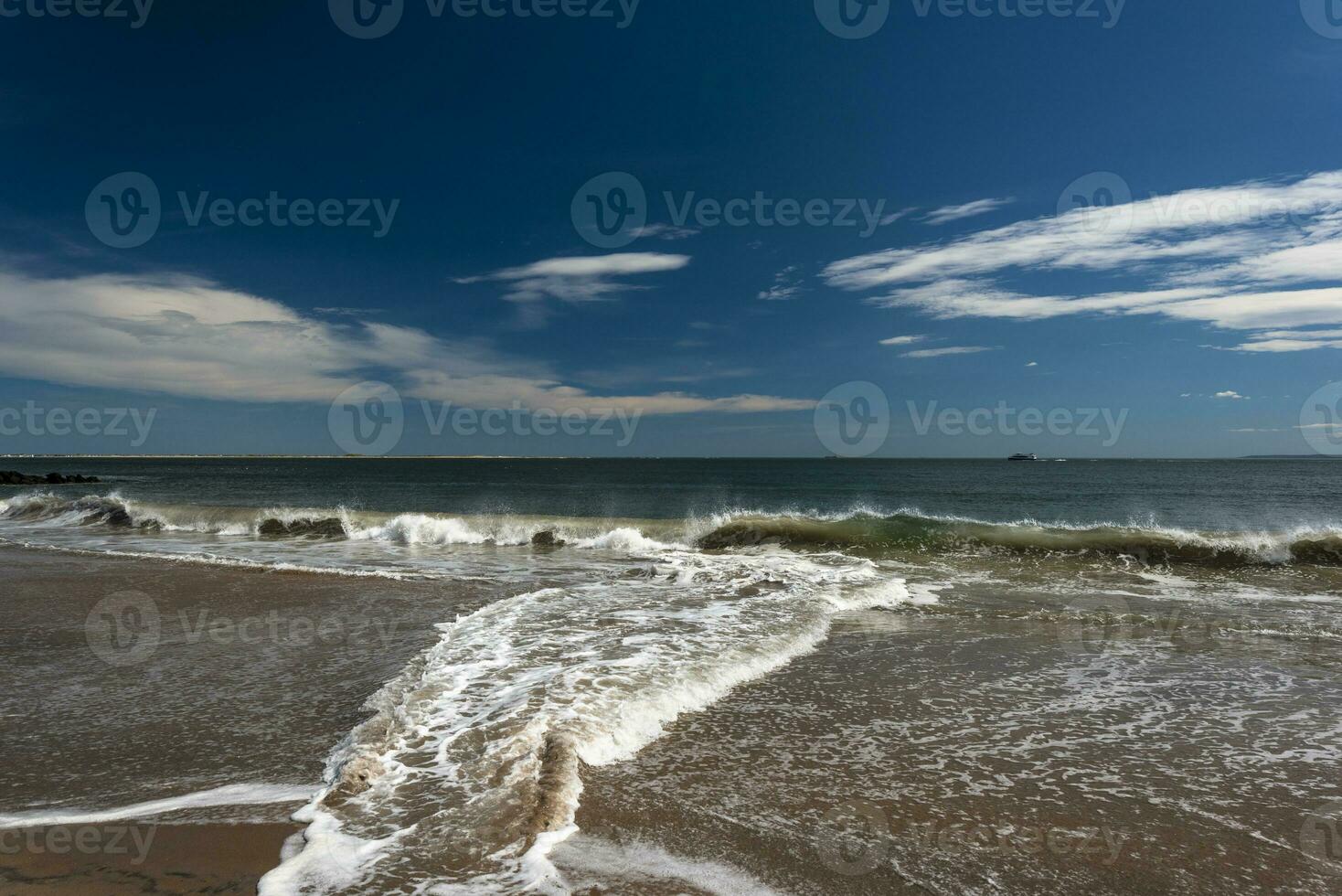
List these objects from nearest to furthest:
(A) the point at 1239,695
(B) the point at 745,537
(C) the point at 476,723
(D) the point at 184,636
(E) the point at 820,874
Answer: (E) the point at 820,874
(C) the point at 476,723
(A) the point at 1239,695
(D) the point at 184,636
(B) the point at 745,537

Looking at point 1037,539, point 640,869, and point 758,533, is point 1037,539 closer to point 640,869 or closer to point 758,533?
point 758,533

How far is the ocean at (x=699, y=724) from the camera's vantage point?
4.00 meters

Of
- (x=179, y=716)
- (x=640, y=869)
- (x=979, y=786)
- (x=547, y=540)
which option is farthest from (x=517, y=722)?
(x=547, y=540)

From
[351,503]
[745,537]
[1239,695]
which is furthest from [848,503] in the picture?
[1239,695]

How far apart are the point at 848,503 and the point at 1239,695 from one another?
36.5m

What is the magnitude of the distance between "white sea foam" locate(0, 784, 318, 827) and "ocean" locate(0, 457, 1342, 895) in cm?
2

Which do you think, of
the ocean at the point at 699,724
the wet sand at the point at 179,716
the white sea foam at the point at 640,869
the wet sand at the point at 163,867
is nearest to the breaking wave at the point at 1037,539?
the ocean at the point at 699,724

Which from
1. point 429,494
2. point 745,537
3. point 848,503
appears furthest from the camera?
point 429,494

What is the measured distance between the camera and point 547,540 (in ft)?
72.5

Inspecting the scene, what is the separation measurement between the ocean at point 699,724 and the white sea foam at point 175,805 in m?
0.02

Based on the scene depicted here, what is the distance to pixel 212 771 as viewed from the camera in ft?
16.3

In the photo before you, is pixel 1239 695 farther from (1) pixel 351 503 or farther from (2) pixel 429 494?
(2) pixel 429 494

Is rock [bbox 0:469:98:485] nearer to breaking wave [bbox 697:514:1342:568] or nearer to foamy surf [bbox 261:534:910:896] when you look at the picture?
breaking wave [bbox 697:514:1342:568]

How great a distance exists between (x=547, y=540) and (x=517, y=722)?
16.4 m
